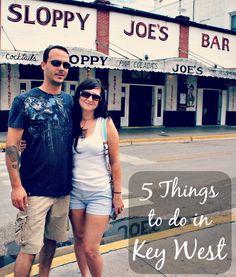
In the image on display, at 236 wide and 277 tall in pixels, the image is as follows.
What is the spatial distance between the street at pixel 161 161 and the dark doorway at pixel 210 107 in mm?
8331

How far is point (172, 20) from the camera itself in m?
20.8

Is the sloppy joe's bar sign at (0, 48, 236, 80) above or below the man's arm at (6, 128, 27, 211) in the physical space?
above

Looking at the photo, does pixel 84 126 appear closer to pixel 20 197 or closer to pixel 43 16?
pixel 20 197

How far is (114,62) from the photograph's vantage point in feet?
53.6

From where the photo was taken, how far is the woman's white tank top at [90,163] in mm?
2992

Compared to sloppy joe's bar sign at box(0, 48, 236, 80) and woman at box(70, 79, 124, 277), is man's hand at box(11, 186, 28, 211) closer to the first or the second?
woman at box(70, 79, 124, 277)

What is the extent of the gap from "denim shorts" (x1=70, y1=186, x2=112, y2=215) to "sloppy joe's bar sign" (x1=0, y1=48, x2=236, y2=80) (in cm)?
1206

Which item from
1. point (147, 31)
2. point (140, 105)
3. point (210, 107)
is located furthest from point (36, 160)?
point (210, 107)

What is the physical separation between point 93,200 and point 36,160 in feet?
1.87

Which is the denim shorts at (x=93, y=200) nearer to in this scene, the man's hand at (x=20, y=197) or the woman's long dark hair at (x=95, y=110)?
the man's hand at (x=20, y=197)

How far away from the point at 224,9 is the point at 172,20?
10730 millimetres

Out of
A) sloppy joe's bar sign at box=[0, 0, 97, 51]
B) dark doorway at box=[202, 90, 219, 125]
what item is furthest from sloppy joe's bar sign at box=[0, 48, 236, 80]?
dark doorway at box=[202, 90, 219, 125]

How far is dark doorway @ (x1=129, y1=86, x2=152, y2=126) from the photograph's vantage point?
20484 mm

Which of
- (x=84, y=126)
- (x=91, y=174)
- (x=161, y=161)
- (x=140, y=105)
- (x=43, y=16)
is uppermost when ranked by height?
(x=43, y=16)
